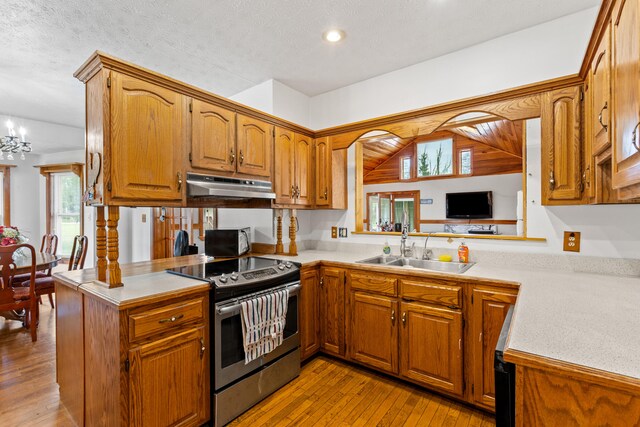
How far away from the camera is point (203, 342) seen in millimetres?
1830

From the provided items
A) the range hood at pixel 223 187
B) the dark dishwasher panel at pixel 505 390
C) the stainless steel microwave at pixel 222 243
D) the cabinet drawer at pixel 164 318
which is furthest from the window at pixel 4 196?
the dark dishwasher panel at pixel 505 390

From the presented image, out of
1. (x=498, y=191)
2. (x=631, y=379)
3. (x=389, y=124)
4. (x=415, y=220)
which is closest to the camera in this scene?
(x=631, y=379)

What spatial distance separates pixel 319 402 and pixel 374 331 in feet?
2.10

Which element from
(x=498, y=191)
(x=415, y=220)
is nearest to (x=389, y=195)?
(x=415, y=220)

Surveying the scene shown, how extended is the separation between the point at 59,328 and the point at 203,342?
43.8 inches

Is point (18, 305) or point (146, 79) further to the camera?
point (18, 305)

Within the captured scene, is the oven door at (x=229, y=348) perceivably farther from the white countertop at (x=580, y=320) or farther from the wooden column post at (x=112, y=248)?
the white countertop at (x=580, y=320)

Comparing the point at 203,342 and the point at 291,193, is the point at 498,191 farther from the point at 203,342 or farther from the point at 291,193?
the point at 203,342

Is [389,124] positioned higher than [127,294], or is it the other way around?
[389,124]

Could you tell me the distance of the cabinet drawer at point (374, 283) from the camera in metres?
2.30

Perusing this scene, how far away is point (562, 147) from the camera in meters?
1.98

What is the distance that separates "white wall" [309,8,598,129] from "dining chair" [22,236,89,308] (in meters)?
3.33

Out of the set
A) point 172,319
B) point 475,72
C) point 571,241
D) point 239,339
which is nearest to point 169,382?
point 172,319

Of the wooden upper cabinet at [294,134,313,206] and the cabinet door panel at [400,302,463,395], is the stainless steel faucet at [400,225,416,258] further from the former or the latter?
the wooden upper cabinet at [294,134,313,206]
